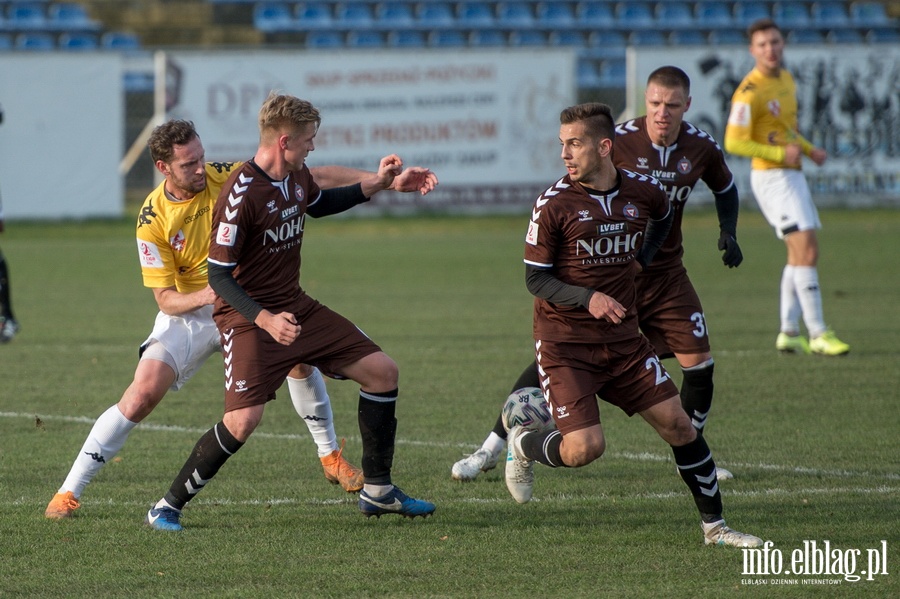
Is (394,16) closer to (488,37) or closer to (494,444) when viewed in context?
(488,37)

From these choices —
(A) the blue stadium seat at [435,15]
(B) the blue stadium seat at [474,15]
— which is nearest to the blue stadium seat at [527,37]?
(B) the blue stadium seat at [474,15]

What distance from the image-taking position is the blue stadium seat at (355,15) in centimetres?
2756

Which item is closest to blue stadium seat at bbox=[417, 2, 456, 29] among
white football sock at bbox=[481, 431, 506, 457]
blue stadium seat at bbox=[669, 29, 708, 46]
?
blue stadium seat at bbox=[669, 29, 708, 46]

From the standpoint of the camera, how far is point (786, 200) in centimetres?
1027

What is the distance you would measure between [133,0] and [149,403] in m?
26.1

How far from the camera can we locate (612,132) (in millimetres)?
5281

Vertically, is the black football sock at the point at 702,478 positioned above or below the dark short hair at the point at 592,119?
below

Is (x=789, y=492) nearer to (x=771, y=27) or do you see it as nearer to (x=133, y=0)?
(x=771, y=27)

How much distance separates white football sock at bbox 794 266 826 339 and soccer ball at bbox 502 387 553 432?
5.07 meters

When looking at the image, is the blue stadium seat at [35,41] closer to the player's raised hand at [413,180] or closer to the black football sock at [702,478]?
the player's raised hand at [413,180]

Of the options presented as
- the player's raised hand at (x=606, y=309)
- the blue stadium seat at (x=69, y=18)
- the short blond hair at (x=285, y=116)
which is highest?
the blue stadium seat at (x=69, y=18)

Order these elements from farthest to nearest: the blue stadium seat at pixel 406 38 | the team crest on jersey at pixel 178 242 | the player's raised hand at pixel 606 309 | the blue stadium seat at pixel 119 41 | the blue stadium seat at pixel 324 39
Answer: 1. the blue stadium seat at pixel 406 38
2. the blue stadium seat at pixel 324 39
3. the blue stadium seat at pixel 119 41
4. the team crest on jersey at pixel 178 242
5. the player's raised hand at pixel 606 309

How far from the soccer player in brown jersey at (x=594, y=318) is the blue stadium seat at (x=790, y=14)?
2590cm

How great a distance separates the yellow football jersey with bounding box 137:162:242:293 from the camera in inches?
227
